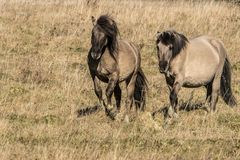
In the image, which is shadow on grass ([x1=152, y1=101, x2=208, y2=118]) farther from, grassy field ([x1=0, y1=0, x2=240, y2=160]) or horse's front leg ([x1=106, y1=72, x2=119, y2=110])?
horse's front leg ([x1=106, y1=72, x2=119, y2=110])

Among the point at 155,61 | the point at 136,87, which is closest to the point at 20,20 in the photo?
the point at 155,61

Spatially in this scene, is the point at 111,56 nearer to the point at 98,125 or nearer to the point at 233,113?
the point at 98,125

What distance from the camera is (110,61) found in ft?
38.0

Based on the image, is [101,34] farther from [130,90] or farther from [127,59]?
[130,90]

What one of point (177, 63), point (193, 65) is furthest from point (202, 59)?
point (177, 63)

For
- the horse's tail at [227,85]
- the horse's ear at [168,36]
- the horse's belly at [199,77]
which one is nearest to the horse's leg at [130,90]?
the horse's belly at [199,77]

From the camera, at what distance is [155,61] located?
18.2 metres

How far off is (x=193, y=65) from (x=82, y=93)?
3.12 m

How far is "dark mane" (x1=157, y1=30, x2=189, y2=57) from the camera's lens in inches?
442

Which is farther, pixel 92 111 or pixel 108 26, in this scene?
pixel 92 111

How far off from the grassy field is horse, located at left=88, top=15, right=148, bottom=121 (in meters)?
0.58

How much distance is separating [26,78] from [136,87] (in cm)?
330

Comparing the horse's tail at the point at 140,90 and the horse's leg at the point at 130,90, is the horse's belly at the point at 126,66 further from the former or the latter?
the horse's tail at the point at 140,90

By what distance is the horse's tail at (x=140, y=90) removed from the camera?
1291cm
